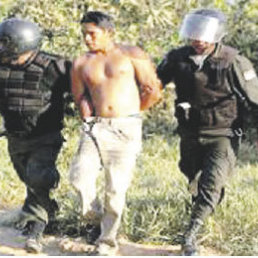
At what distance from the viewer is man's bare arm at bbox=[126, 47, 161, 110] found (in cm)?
476

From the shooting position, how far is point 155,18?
800 centimetres

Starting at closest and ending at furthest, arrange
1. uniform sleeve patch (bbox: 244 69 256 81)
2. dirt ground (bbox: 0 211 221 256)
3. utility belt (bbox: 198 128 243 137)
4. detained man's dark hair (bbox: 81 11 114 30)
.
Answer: detained man's dark hair (bbox: 81 11 114 30) < uniform sleeve patch (bbox: 244 69 256 81) < utility belt (bbox: 198 128 243 137) < dirt ground (bbox: 0 211 221 256)

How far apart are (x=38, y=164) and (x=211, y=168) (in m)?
1.25

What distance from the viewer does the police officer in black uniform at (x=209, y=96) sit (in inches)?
192

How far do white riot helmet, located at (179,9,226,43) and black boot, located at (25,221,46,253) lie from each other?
68.9 inches

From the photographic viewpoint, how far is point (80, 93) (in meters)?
4.84

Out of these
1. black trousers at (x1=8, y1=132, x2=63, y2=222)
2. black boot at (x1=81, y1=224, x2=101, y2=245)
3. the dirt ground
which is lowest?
the dirt ground

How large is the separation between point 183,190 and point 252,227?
0.82 meters

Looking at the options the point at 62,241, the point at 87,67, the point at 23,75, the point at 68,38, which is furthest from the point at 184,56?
the point at 68,38

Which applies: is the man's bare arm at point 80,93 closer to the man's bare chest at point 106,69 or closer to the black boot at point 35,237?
the man's bare chest at point 106,69

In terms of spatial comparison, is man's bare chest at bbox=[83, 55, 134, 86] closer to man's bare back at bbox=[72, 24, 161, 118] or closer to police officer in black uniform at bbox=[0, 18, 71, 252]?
man's bare back at bbox=[72, 24, 161, 118]

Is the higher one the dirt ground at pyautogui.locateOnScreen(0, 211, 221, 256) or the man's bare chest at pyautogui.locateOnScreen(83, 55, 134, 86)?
the man's bare chest at pyautogui.locateOnScreen(83, 55, 134, 86)

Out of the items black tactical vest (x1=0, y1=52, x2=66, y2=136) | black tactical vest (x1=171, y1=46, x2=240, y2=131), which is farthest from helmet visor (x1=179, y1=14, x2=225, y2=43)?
black tactical vest (x1=0, y1=52, x2=66, y2=136)

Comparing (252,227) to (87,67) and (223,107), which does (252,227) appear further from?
(87,67)
